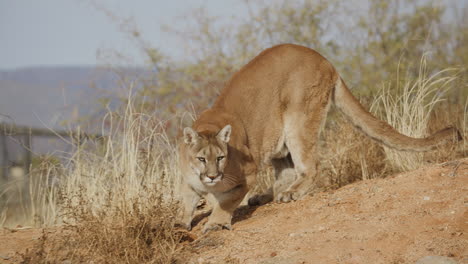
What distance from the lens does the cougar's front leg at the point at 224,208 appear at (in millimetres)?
5203

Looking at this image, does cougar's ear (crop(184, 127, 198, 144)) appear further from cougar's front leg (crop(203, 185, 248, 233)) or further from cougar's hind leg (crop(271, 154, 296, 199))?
cougar's hind leg (crop(271, 154, 296, 199))

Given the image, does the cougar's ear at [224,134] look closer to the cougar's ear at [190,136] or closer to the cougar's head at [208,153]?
the cougar's head at [208,153]

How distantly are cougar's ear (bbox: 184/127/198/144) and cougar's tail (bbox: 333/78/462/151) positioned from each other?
80.9 inches

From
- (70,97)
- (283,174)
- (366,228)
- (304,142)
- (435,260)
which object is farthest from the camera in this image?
(70,97)

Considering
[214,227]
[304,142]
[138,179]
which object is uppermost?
[304,142]

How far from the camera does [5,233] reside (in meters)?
5.58

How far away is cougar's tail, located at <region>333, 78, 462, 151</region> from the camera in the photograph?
18.6 ft

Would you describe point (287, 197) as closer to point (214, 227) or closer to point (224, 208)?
point (224, 208)

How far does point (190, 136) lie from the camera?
5453 mm

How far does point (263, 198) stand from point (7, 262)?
293cm

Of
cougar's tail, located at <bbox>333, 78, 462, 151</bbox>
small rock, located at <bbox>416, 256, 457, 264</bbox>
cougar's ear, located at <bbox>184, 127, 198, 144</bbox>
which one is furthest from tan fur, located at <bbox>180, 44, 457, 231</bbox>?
small rock, located at <bbox>416, 256, 457, 264</bbox>

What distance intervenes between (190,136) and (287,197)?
4.66ft

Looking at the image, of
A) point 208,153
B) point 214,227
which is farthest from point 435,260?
point 208,153

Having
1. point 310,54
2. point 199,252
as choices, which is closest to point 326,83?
point 310,54
